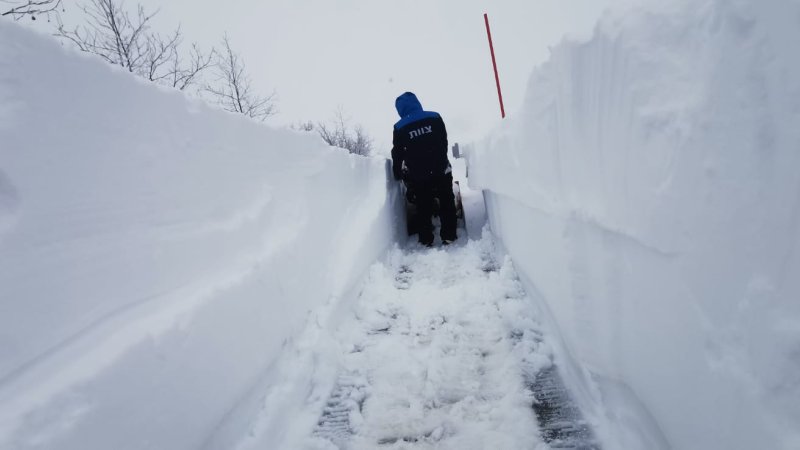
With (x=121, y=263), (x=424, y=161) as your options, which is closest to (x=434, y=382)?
(x=121, y=263)

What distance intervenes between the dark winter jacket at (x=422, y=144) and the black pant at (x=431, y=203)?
0.08 metres

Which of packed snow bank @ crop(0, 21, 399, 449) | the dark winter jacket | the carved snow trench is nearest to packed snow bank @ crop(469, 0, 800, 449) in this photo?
the carved snow trench

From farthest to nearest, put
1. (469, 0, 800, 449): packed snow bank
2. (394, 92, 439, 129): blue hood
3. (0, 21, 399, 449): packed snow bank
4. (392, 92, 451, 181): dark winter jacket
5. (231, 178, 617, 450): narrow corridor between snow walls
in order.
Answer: (394, 92, 439, 129): blue hood < (392, 92, 451, 181): dark winter jacket < (231, 178, 617, 450): narrow corridor between snow walls < (0, 21, 399, 449): packed snow bank < (469, 0, 800, 449): packed snow bank

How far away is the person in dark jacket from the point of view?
160 inches

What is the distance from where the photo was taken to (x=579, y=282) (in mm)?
1326

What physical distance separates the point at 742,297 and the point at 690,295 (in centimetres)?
12

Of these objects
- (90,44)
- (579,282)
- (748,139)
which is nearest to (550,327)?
(579,282)

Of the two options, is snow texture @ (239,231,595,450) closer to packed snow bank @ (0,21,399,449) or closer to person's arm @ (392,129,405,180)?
packed snow bank @ (0,21,399,449)

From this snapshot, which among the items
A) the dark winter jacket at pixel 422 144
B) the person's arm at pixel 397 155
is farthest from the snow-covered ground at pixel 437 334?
the person's arm at pixel 397 155

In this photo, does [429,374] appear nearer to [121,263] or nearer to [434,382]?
[434,382]

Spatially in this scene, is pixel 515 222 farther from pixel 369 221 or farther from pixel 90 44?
pixel 90 44

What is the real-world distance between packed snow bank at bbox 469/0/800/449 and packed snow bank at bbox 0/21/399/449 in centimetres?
115

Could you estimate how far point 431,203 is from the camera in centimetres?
437

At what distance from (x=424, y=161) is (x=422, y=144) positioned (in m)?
0.18
